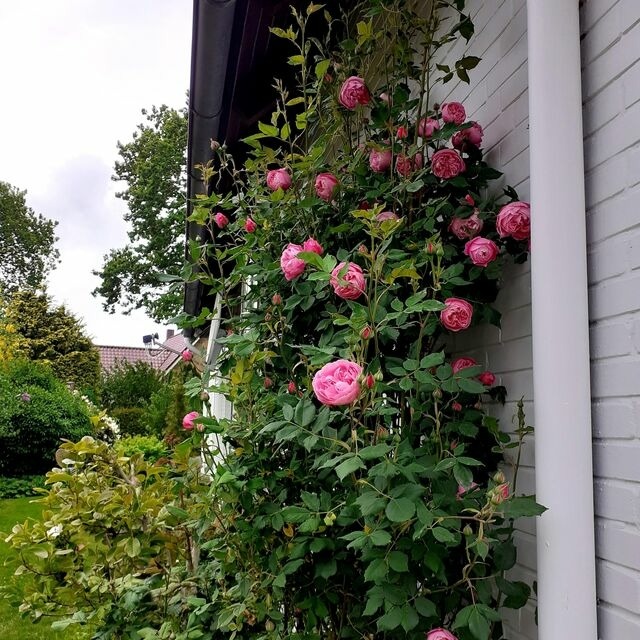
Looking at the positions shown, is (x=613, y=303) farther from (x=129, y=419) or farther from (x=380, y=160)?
(x=129, y=419)

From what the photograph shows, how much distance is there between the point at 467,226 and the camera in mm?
1808

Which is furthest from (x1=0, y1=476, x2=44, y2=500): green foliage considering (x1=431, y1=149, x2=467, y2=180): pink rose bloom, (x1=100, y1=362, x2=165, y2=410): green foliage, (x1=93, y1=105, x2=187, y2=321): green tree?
(x1=431, y1=149, x2=467, y2=180): pink rose bloom

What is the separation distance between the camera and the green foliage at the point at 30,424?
12133 mm

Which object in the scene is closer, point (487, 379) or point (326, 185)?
point (487, 379)

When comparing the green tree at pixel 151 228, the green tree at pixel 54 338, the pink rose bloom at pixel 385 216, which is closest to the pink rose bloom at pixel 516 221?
the pink rose bloom at pixel 385 216

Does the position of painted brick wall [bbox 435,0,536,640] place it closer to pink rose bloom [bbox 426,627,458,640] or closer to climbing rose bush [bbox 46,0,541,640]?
climbing rose bush [bbox 46,0,541,640]

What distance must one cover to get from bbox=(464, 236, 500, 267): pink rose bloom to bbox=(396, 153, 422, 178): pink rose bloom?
40 centimetres

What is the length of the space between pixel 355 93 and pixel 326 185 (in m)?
0.33

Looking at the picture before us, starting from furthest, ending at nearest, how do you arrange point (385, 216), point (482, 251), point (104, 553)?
point (104, 553), point (385, 216), point (482, 251)

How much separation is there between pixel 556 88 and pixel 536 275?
433mm

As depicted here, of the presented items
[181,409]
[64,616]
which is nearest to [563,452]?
[64,616]

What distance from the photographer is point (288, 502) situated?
2.01m

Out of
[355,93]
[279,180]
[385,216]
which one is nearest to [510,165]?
[385,216]

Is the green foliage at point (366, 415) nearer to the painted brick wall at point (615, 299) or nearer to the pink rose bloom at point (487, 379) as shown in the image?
the pink rose bloom at point (487, 379)
